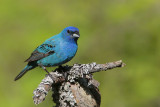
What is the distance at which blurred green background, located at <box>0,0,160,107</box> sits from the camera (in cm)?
722

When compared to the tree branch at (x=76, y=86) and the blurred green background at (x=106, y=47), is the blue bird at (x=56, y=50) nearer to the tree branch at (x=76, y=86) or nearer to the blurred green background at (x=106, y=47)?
the blurred green background at (x=106, y=47)

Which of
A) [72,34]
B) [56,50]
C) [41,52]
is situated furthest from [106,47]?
[41,52]

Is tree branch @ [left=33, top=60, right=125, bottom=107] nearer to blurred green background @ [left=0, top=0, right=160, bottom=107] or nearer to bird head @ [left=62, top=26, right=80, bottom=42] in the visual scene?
bird head @ [left=62, top=26, right=80, bottom=42]

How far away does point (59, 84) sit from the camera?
15.5 ft

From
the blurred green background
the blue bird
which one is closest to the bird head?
the blue bird

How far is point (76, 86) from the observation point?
450cm

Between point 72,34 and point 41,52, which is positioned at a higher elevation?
Result: point 72,34

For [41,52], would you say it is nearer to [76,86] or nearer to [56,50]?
[56,50]

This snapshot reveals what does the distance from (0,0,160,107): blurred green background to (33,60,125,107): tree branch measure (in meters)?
2.39

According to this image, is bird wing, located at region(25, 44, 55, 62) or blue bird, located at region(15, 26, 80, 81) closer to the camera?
blue bird, located at region(15, 26, 80, 81)

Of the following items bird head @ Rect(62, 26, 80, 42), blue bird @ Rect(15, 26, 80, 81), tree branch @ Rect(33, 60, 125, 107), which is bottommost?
tree branch @ Rect(33, 60, 125, 107)

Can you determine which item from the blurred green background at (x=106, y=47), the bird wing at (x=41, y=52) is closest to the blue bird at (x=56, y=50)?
the bird wing at (x=41, y=52)

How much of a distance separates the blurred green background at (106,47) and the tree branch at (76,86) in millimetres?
2389

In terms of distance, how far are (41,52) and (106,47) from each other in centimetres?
146
